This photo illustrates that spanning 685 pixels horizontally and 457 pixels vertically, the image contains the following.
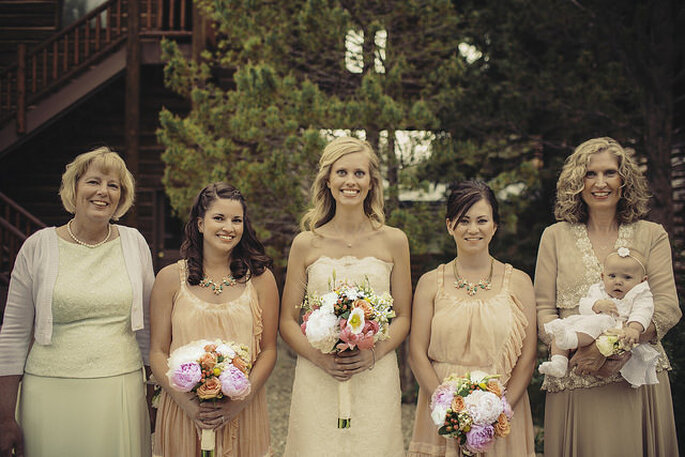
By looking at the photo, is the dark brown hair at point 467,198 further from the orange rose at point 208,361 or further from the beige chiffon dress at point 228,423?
the orange rose at point 208,361

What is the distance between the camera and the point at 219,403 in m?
3.49

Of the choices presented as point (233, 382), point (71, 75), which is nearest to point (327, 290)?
point (233, 382)

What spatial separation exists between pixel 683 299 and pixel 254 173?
15.0 ft

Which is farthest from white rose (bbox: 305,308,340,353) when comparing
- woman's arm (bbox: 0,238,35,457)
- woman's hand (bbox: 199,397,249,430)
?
woman's arm (bbox: 0,238,35,457)

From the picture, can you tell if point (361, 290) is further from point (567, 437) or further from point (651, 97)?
point (651, 97)

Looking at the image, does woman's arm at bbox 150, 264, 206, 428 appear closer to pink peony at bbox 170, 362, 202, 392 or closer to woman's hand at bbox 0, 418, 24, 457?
pink peony at bbox 170, 362, 202, 392

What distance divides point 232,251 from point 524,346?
73.5 inches

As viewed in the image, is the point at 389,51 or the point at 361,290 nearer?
the point at 361,290

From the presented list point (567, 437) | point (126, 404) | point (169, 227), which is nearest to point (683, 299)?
point (567, 437)

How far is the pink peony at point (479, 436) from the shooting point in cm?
325

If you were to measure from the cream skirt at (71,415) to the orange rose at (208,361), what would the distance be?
2.31ft

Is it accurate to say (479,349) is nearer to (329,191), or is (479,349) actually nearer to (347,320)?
(347,320)

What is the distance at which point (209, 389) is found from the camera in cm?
330

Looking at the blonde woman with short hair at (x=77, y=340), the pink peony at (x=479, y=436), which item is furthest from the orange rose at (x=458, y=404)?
the blonde woman with short hair at (x=77, y=340)
